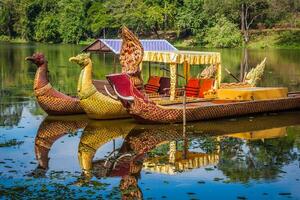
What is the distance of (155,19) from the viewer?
71688 mm

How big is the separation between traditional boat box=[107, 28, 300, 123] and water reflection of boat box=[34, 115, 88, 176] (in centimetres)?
186

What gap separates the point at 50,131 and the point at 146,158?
13.9 feet

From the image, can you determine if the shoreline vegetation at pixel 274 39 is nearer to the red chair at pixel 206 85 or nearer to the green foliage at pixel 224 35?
the green foliage at pixel 224 35

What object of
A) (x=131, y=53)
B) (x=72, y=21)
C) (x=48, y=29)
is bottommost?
(x=131, y=53)

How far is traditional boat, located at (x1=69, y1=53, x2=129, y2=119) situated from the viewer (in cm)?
1750

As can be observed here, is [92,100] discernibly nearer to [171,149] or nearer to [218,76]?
[171,149]

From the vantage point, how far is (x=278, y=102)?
64.5ft

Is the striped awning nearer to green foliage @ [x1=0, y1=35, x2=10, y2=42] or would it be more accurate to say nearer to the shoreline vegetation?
the shoreline vegetation

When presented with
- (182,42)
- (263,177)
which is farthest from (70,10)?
(263,177)

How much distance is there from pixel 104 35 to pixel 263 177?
64993mm

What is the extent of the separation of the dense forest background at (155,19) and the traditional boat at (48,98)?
4472 cm

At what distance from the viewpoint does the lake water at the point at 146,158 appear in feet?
35.4

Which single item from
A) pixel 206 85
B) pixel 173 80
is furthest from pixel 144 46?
pixel 173 80

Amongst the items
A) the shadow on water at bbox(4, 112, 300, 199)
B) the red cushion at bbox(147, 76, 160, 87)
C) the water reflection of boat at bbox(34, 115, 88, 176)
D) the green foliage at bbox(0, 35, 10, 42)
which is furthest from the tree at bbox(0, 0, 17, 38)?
the shadow on water at bbox(4, 112, 300, 199)
